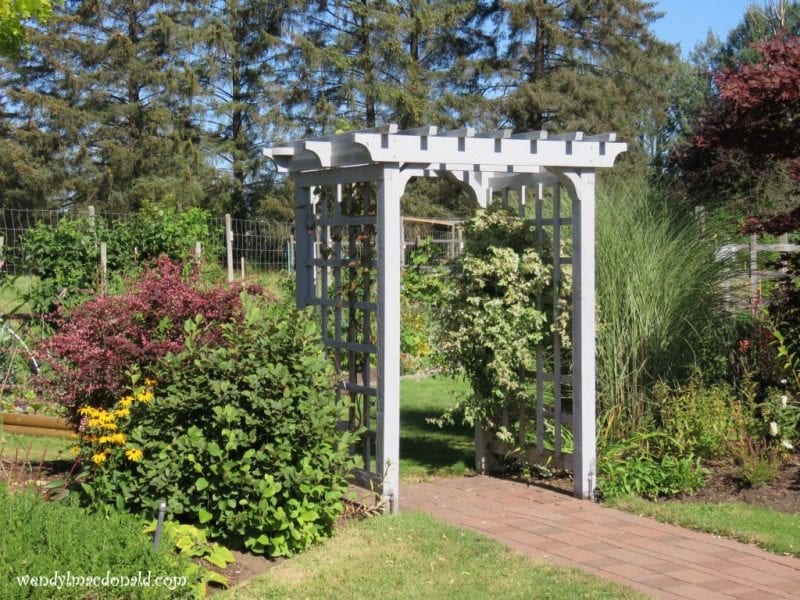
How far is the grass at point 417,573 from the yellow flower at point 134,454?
87 centimetres

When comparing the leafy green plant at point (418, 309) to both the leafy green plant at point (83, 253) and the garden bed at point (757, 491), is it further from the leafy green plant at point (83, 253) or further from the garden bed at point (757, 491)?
the garden bed at point (757, 491)

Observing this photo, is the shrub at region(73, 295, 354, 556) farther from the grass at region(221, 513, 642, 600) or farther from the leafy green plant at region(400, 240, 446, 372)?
the leafy green plant at region(400, 240, 446, 372)

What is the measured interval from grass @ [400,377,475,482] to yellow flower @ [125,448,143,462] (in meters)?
2.48

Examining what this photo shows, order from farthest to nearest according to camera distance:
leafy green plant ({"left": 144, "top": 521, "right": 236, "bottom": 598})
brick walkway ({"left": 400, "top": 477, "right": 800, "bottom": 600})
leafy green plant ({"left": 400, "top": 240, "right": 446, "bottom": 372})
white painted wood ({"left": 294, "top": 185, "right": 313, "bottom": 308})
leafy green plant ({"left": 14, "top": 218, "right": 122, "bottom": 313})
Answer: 1. leafy green plant ({"left": 400, "top": 240, "right": 446, "bottom": 372})
2. leafy green plant ({"left": 14, "top": 218, "right": 122, "bottom": 313})
3. white painted wood ({"left": 294, "top": 185, "right": 313, "bottom": 308})
4. brick walkway ({"left": 400, "top": 477, "right": 800, "bottom": 600})
5. leafy green plant ({"left": 144, "top": 521, "right": 236, "bottom": 598})

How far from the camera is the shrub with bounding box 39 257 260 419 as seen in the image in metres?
5.52

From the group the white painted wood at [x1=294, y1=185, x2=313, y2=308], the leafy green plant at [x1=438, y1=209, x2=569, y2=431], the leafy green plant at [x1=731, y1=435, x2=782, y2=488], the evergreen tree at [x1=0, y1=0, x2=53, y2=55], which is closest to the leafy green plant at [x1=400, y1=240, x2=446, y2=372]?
the leafy green plant at [x1=438, y1=209, x2=569, y2=431]

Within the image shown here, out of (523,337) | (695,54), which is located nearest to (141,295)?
(523,337)

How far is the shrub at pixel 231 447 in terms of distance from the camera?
16.9ft

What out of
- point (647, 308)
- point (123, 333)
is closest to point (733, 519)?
point (647, 308)

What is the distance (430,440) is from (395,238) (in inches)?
116

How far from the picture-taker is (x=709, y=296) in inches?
316

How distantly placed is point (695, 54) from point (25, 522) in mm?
44679

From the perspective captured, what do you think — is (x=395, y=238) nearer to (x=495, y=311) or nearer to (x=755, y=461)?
(x=495, y=311)

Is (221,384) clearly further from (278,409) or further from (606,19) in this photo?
(606,19)
